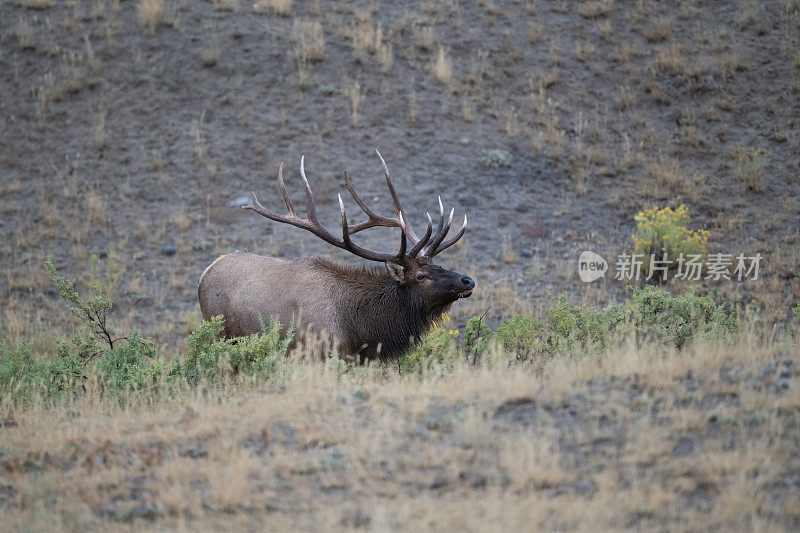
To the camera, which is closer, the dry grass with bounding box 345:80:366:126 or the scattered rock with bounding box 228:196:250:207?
the scattered rock with bounding box 228:196:250:207

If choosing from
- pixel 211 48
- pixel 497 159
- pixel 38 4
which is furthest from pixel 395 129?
pixel 38 4

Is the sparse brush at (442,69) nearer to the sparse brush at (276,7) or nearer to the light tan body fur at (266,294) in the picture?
the sparse brush at (276,7)

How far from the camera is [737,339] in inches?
329

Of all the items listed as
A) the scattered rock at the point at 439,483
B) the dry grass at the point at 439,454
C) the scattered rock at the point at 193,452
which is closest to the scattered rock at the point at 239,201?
the dry grass at the point at 439,454

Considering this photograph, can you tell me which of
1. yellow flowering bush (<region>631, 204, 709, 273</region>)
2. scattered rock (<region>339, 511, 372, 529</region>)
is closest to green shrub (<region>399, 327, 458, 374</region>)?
scattered rock (<region>339, 511, 372, 529</region>)

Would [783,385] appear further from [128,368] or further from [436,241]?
[128,368]

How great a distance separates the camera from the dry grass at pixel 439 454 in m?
4.96

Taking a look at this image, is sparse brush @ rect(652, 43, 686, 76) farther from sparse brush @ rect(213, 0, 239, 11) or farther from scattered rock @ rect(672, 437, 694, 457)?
scattered rock @ rect(672, 437, 694, 457)

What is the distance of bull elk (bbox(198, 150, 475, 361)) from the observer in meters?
9.88

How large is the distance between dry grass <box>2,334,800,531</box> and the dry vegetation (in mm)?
25

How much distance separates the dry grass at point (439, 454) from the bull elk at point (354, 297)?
2467 millimetres

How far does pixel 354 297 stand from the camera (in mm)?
10141

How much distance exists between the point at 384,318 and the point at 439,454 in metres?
4.38

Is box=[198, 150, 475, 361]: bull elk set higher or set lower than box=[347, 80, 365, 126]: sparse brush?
lower
